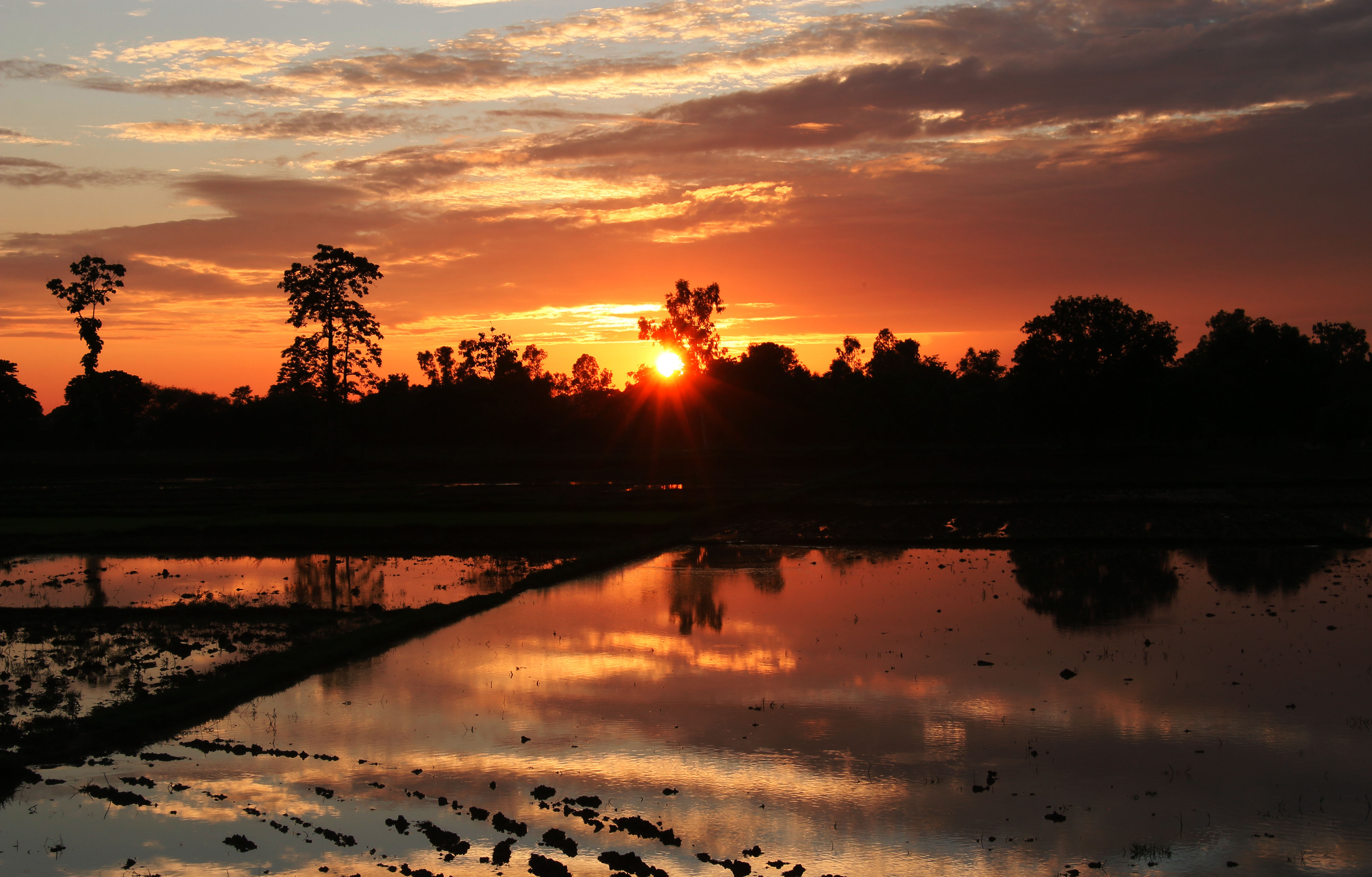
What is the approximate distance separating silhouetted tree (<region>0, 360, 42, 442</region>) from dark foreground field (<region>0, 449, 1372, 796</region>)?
15.2 metres

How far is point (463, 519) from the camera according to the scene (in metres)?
32.6

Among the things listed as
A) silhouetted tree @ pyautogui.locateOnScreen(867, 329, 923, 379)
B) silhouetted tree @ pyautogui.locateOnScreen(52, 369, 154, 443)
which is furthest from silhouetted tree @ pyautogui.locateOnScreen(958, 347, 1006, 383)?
silhouetted tree @ pyautogui.locateOnScreen(52, 369, 154, 443)

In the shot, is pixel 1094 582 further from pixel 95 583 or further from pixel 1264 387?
pixel 1264 387

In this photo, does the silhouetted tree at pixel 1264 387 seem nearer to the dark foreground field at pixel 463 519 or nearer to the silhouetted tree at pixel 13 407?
the dark foreground field at pixel 463 519

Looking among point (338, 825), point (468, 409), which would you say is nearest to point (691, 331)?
point (468, 409)

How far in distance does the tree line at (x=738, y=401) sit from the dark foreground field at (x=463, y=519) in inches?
189

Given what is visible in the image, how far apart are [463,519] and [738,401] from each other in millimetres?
48558

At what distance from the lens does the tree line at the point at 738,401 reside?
2544 inches

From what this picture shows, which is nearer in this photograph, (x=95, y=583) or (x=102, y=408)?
(x=95, y=583)

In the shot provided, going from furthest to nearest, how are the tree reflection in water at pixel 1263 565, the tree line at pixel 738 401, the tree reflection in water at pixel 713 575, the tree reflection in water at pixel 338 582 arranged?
the tree line at pixel 738 401 < the tree reflection in water at pixel 338 582 < the tree reflection in water at pixel 1263 565 < the tree reflection in water at pixel 713 575

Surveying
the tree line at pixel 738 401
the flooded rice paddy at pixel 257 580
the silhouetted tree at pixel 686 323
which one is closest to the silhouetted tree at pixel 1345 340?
the tree line at pixel 738 401

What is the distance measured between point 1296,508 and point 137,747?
3438 centimetres

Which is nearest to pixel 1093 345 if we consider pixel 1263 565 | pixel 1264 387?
pixel 1264 387

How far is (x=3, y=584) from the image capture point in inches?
826
